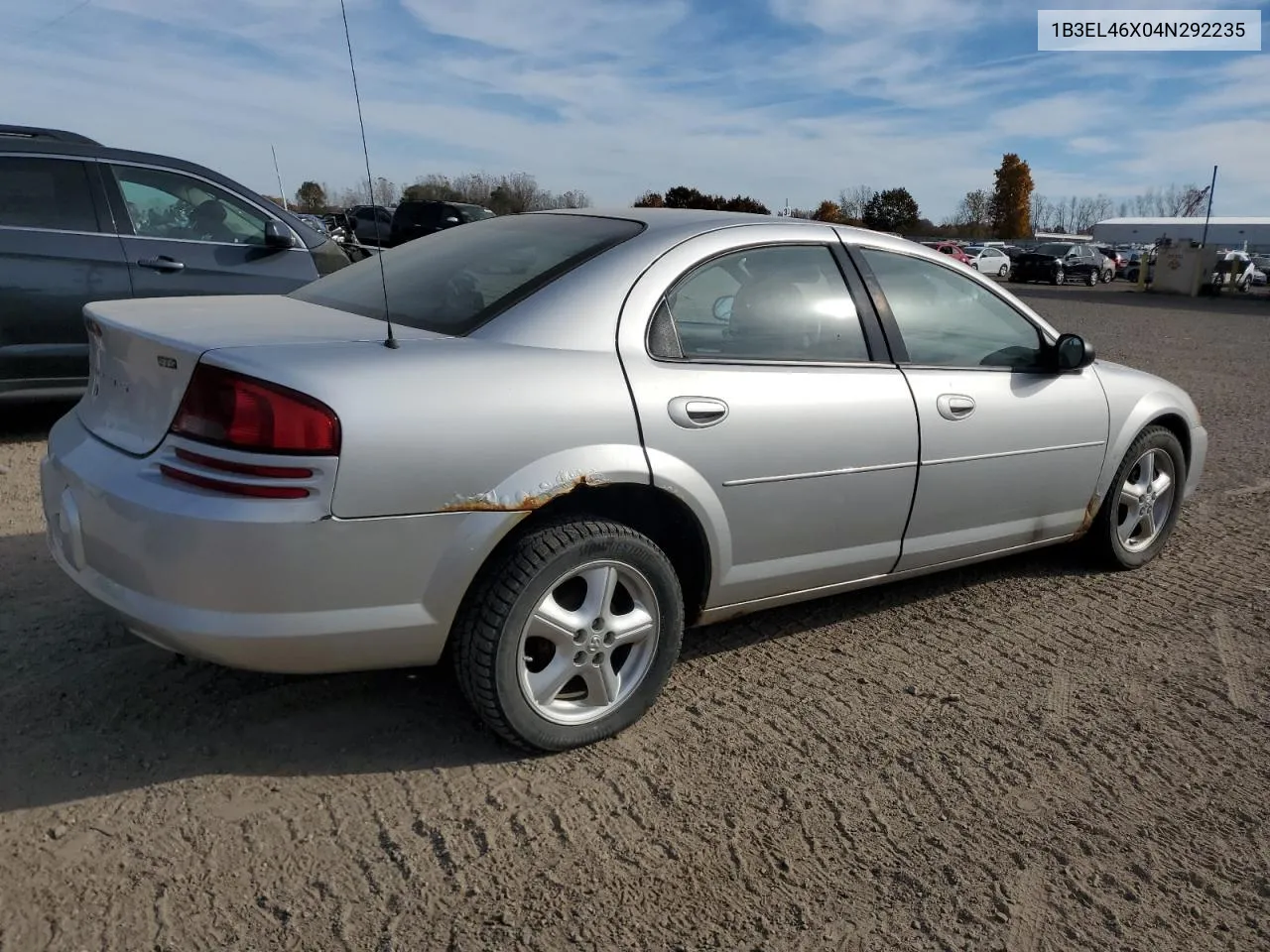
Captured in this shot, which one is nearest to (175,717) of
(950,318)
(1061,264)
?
(950,318)

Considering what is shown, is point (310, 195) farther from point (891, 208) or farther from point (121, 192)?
point (121, 192)

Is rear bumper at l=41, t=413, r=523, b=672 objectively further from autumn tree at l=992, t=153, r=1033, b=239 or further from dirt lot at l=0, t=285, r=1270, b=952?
autumn tree at l=992, t=153, r=1033, b=239

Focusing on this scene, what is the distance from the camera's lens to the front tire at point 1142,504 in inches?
171

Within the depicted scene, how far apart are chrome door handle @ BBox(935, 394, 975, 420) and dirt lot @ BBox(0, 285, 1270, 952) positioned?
0.84m

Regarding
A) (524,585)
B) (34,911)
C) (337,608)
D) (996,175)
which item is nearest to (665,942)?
(524,585)

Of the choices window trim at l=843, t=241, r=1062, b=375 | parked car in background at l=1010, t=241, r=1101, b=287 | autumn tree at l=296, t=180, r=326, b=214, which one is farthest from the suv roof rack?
autumn tree at l=296, t=180, r=326, b=214

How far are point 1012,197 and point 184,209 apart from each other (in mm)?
84792

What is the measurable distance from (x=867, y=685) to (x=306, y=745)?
1.76 metres

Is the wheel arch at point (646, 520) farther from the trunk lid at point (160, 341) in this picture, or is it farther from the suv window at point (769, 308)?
the trunk lid at point (160, 341)

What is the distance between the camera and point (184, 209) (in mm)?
6156

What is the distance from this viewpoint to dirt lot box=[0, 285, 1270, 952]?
218 cm

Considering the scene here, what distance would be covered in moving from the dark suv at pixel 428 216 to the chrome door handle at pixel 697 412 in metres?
20.2

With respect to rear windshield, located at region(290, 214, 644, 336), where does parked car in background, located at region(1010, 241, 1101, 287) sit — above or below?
below

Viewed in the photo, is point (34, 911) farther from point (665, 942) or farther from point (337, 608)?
point (665, 942)
